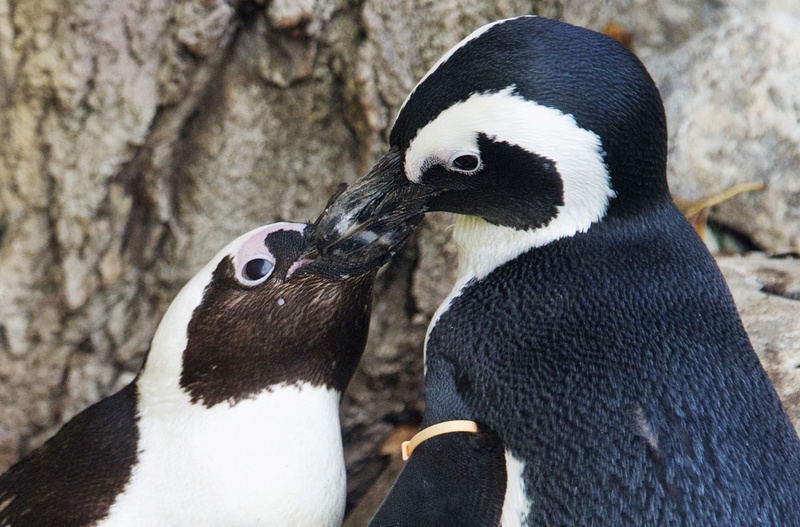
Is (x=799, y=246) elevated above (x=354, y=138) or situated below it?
below

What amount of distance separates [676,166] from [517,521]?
1.60 metres

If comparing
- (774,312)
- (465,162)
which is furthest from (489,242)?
(774,312)

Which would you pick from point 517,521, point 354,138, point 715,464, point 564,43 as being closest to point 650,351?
point 715,464

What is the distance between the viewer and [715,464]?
4.04ft

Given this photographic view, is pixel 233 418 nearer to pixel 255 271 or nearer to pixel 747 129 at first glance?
pixel 255 271

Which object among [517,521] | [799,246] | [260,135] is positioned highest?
[260,135]

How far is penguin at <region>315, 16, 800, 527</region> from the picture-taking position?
1245mm

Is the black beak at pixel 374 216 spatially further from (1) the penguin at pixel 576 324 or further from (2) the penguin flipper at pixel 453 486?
(2) the penguin flipper at pixel 453 486

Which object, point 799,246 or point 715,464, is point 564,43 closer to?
point 715,464

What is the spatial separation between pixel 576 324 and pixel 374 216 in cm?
43

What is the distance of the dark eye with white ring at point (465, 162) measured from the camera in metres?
1.40

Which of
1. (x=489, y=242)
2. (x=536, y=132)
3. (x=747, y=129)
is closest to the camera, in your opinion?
(x=536, y=132)

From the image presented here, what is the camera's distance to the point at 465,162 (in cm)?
142

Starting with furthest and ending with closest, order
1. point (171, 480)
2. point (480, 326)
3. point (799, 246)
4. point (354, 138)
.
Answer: point (799, 246) < point (354, 138) < point (171, 480) < point (480, 326)
